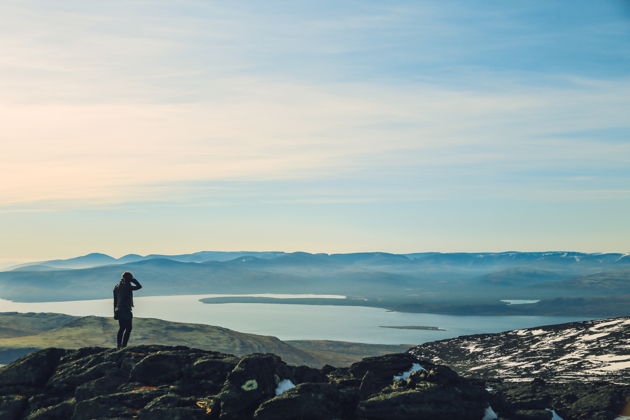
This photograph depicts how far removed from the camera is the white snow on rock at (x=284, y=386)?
75.9 ft

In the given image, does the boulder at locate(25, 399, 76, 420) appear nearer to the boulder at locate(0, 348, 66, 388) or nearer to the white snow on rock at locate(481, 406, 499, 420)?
the boulder at locate(0, 348, 66, 388)

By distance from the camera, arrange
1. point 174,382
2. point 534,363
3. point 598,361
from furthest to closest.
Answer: point 534,363 → point 598,361 → point 174,382

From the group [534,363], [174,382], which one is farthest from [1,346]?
[174,382]

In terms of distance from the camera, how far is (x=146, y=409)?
22.2 metres

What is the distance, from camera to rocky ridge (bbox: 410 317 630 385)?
49188 millimetres

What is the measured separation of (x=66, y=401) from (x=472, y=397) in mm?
16145

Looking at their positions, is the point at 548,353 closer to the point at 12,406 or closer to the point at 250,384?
the point at 250,384

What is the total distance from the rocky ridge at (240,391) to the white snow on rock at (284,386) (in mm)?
49

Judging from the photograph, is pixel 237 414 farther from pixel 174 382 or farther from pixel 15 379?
pixel 15 379

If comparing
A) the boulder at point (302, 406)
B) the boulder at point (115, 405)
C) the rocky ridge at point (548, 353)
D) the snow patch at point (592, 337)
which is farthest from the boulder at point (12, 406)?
the snow patch at point (592, 337)

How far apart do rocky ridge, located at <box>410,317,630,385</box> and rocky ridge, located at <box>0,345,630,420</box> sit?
2164 centimetres

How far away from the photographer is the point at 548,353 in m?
62.2

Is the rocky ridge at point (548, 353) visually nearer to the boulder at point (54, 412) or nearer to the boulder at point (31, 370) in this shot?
the boulder at point (54, 412)

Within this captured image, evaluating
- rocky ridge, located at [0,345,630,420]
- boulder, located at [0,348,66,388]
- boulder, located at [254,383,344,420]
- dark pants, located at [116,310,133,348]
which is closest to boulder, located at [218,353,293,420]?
rocky ridge, located at [0,345,630,420]
